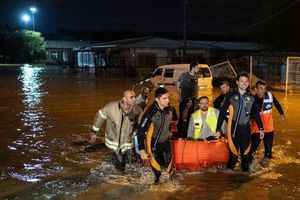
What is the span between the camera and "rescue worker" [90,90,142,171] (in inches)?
293

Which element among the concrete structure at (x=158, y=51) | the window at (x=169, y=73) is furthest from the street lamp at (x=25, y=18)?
the window at (x=169, y=73)

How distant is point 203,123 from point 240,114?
85 cm

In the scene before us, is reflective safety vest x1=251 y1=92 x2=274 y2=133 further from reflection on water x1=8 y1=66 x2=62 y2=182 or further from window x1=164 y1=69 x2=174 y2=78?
window x1=164 y1=69 x2=174 y2=78

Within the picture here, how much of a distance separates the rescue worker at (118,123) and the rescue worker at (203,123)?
3.83ft

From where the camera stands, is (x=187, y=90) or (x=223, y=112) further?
(x=187, y=90)

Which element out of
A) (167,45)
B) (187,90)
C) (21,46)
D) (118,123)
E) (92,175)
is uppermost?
(21,46)

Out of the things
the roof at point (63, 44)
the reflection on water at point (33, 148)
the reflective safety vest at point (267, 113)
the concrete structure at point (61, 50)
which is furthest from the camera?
the roof at point (63, 44)

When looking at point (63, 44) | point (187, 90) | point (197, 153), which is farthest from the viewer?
point (63, 44)

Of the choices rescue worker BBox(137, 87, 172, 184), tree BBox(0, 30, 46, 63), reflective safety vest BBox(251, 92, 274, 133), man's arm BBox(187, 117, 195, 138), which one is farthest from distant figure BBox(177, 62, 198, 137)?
tree BBox(0, 30, 46, 63)

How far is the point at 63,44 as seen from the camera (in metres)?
74.7

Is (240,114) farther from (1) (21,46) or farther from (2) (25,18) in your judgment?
(2) (25,18)

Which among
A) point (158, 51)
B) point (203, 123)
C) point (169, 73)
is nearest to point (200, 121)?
point (203, 123)

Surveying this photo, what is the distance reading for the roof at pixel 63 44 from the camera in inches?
2900

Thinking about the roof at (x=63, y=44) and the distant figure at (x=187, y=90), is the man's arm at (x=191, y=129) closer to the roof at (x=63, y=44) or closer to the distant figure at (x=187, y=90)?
the distant figure at (x=187, y=90)
